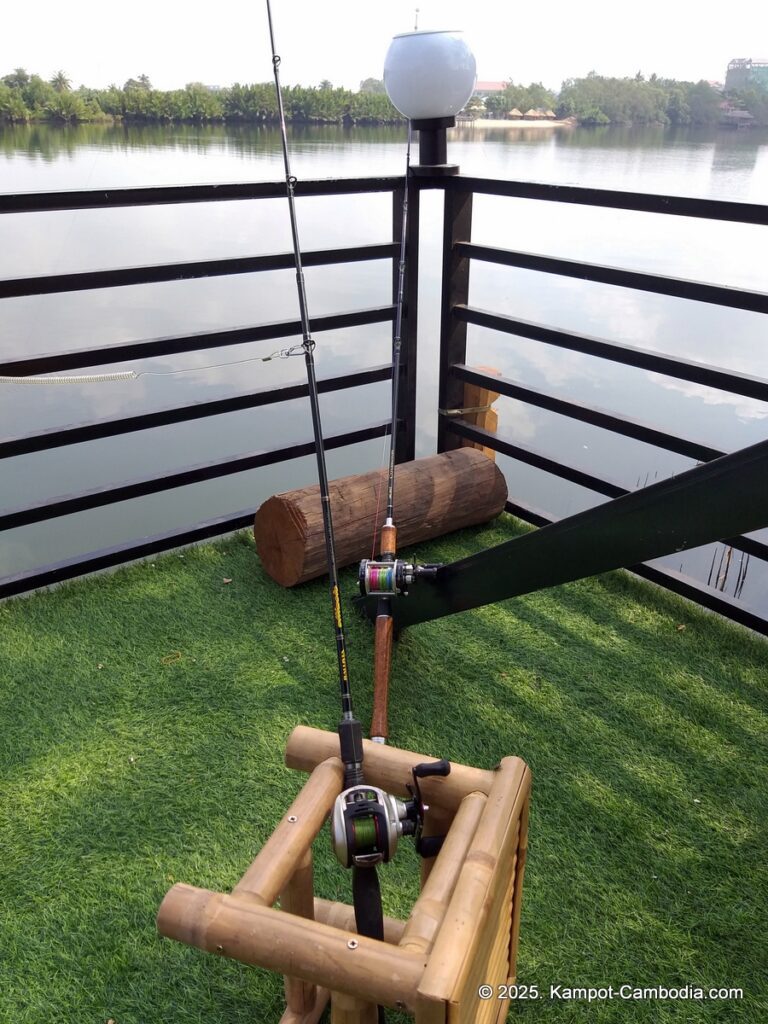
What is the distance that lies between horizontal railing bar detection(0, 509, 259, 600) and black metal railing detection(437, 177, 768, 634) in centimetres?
104

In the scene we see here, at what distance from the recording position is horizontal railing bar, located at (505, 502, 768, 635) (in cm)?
276

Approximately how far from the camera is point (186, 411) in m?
3.08

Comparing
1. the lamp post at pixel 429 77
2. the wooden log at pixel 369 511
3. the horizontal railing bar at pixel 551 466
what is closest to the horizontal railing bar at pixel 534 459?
the horizontal railing bar at pixel 551 466

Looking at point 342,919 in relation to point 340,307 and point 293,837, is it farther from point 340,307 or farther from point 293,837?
point 340,307

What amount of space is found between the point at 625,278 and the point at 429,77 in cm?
99

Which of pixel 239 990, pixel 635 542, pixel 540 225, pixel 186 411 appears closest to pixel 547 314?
pixel 540 225

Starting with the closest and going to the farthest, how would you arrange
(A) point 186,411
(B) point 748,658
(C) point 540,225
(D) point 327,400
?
(B) point 748,658 → (A) point 186,411 → (D) point 327,400 → (C) point 540,225

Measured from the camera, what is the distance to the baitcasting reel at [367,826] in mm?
1161

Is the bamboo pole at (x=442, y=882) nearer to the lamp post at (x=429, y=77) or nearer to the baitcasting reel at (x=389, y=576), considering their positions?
the baitcasting reel at (x=389, y=576)

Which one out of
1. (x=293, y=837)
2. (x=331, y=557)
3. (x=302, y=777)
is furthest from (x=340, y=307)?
(x=293, y=837)

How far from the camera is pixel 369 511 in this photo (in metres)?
3.01

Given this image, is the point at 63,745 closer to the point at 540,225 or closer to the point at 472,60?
the point at 472,60

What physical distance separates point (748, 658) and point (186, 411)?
2.16m

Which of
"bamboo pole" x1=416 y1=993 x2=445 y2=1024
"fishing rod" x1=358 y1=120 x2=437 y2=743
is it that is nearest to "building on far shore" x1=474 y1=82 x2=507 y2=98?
"fishing rod" x1=358 y1=120 x2=437 y2=743
